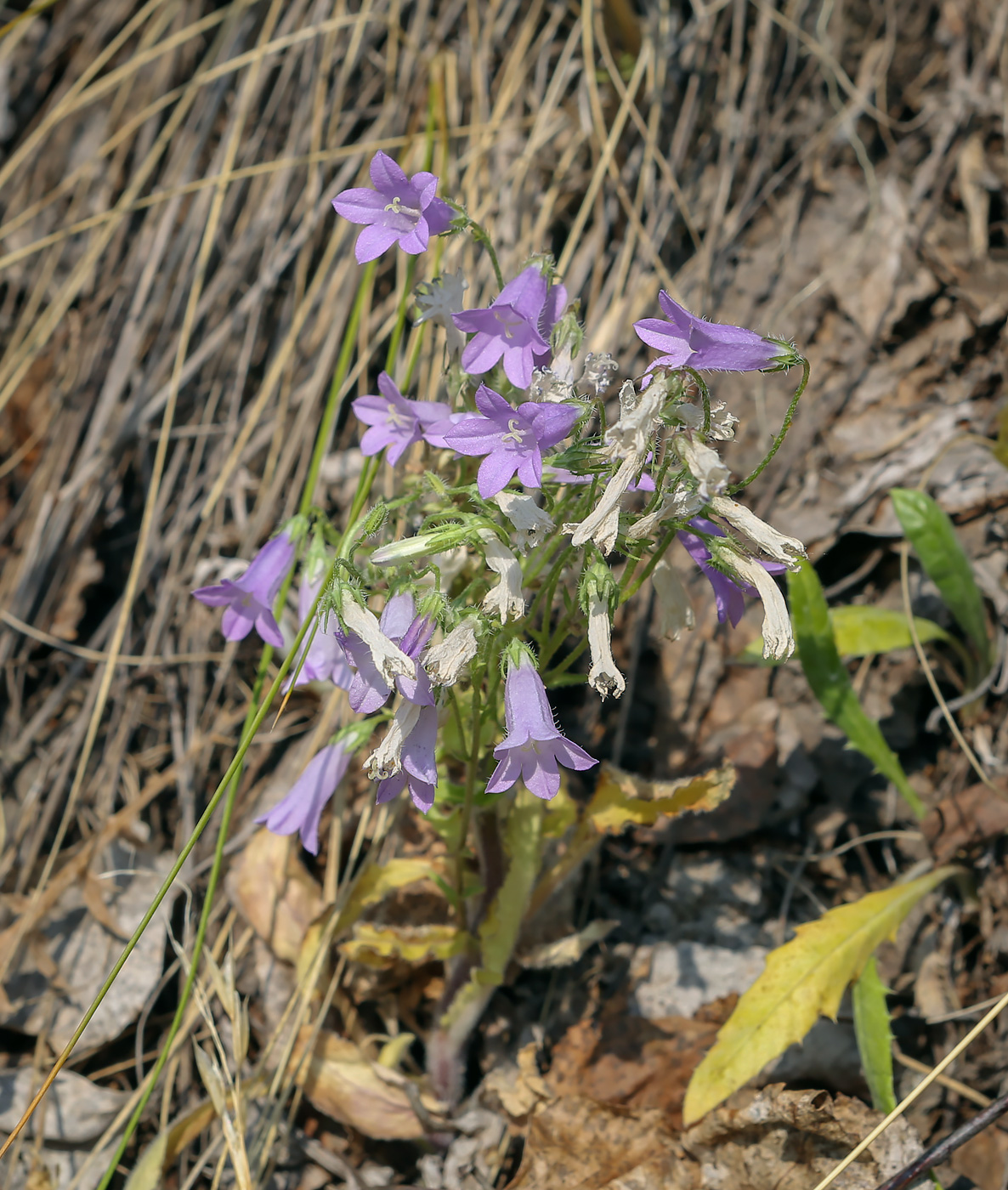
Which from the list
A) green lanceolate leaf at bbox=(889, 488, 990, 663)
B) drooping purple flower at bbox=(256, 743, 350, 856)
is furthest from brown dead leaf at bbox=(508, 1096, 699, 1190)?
green lanceolate leaf at bbox=(889, 488, 990, 663)

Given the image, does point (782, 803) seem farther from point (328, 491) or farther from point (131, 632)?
point (131, 632)

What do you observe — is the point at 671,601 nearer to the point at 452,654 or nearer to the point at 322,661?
the point at 452,654

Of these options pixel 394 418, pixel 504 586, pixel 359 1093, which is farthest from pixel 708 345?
pixel 359 1093

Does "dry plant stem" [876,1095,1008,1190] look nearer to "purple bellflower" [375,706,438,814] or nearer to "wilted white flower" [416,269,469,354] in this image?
"purple bellflower" [375,706,438,814]

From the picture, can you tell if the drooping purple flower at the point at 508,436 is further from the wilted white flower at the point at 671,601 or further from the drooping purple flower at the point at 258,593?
the drooping purple flower at the point at 258,593

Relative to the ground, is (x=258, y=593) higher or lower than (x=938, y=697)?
higher

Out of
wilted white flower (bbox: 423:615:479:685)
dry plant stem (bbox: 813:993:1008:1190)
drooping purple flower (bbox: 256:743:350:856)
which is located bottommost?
dry plant stem (bbox: 813:993:1008:1190)
